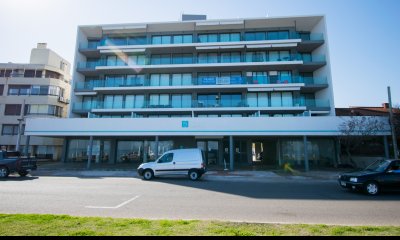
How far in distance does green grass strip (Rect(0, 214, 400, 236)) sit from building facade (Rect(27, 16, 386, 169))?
22.6 metres

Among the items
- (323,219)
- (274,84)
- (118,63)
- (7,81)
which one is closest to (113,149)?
(118,63)

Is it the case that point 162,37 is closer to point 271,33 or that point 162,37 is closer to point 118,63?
point 118,63

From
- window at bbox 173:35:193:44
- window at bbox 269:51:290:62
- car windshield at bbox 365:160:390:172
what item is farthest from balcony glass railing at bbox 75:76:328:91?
car windshield at bbox 365:160:390:172

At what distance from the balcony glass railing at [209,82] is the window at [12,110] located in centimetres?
1386

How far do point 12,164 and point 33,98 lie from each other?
27357mm

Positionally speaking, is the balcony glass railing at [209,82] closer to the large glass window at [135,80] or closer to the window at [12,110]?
the large glass window at [135,80]

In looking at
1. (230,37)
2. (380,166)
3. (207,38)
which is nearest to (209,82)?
(207,38)

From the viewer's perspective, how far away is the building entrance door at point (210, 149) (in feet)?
97.1

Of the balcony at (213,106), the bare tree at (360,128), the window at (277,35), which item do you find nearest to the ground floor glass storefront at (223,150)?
the balcony at (213,106)

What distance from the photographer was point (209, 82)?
104 ft

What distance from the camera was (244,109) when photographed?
99.3 feet

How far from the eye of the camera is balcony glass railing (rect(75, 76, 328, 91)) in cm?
3137

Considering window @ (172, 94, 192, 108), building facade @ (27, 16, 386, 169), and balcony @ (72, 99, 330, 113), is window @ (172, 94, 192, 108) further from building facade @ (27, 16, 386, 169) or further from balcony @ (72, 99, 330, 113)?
building facade @ (27, 16, 386, 169)

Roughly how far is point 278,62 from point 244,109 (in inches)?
304
